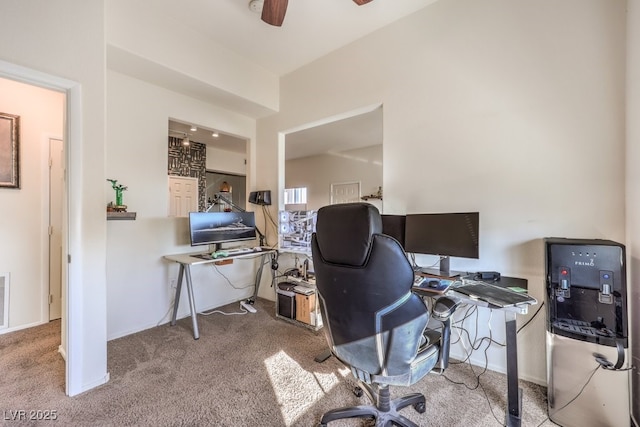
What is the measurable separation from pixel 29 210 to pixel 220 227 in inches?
72.7

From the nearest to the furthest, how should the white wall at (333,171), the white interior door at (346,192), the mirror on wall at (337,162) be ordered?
the mirror on wall at (337,162) → the white wall at (333,171) → the white interior door at (346,192)

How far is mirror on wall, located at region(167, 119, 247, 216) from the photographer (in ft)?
16.9

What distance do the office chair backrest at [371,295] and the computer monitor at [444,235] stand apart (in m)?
0.89

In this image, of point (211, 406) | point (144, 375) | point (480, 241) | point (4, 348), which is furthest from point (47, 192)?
point (480, 241)

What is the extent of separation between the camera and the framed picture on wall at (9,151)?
2642 millimetres

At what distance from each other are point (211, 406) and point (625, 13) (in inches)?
136

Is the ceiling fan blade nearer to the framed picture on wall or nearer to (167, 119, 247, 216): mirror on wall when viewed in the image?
the framed picture on wall

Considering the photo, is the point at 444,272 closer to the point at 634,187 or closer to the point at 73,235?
the point at 634,187

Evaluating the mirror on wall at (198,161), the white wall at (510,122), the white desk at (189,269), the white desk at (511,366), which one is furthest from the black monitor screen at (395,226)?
the mirror on wall at (198,161)

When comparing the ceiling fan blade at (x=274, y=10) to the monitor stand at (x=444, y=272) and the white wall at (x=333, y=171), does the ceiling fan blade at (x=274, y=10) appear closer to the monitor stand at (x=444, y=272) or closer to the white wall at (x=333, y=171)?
the monitor stand at (x=444, y=272)

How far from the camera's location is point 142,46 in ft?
7.83

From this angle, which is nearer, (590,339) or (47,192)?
(590,339)

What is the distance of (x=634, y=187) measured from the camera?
5.06 ft

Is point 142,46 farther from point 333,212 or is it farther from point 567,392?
point 567,392
